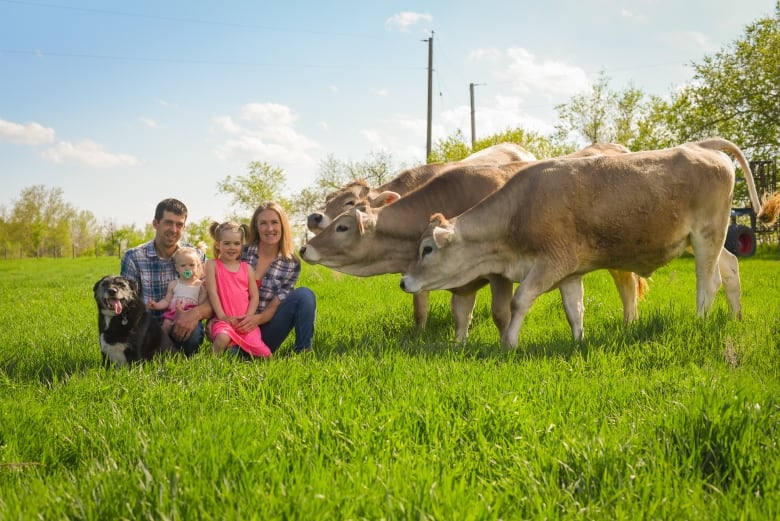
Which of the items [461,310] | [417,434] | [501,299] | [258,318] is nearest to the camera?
[417,434]

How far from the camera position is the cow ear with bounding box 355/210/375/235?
23.7 ft

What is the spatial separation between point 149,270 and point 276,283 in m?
1.24

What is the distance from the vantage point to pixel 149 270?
661 centimetres

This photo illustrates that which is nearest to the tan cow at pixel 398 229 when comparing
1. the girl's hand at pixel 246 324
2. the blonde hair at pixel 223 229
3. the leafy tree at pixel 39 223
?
the blonde hair at pixel 223 229

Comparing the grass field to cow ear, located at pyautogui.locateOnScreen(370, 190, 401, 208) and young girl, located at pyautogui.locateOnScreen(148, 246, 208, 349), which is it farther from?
cow ear, located at pyautogui.locateOnScreen(370, 190, 401, 208)

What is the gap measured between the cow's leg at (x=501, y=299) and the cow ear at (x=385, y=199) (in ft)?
5.76

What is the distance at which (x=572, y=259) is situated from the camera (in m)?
6.26

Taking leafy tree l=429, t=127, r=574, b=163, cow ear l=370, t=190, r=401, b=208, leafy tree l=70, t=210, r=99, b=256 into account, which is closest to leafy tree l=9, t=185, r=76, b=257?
leafy tree l=70, t=210, r=99, b=256

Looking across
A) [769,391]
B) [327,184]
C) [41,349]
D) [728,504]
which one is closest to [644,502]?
[728,504]

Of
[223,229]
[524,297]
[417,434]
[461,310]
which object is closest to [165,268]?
[223,229]

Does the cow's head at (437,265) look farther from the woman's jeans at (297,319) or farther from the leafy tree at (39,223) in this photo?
the leafy tree at (39,223)

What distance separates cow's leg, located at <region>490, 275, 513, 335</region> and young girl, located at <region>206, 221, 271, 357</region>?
92.7 inches

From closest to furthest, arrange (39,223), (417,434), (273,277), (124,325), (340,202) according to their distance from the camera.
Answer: (417,434) → (124,325) → (273,277) → (340,202) → (39,223)

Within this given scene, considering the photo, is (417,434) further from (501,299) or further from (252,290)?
(501,299)
